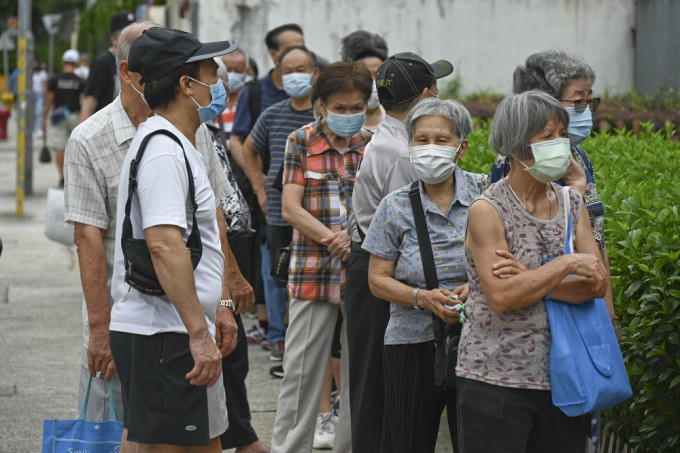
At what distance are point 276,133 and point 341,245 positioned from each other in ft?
6.40

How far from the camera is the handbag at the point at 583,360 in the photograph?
3.60 meters

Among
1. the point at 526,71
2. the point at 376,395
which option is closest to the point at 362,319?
the point at 376,395

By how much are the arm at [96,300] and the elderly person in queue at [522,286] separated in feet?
4.44

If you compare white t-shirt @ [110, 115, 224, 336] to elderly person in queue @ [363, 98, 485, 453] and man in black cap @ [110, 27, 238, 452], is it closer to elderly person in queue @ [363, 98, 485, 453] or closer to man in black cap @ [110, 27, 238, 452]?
man in black cap @ [110, 27, 238, 452]

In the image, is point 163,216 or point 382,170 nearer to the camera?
point 163,216

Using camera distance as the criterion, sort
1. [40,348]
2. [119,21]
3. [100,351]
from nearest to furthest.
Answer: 1. [100,351]
2. [40,348]
3. [119,21]

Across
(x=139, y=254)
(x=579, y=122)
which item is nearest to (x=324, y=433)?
(x=579, y=122)

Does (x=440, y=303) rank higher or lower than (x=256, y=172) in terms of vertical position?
lower

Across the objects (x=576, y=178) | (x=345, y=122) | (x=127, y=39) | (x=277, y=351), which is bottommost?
(x=277, y=351)

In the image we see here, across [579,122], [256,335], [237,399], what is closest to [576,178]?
[579,122]

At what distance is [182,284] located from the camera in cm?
367

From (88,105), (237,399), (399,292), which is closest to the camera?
(399,292)

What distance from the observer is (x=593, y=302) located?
3734 mm

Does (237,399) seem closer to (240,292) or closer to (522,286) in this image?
(240,292)
